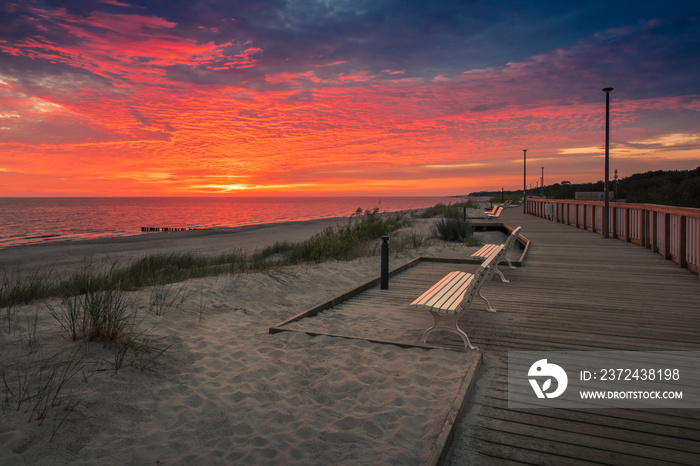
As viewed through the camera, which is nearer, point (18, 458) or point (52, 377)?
point (18, 458)

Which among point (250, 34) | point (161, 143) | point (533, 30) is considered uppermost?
point (533, 30)

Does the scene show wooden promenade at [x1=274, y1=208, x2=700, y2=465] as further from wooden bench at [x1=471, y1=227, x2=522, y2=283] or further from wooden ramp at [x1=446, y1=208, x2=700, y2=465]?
wooden bench at [x1=471, y1=227, x2=522, y2=283]

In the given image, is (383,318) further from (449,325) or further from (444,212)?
(444,212)

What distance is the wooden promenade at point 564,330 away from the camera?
2531 millimetres

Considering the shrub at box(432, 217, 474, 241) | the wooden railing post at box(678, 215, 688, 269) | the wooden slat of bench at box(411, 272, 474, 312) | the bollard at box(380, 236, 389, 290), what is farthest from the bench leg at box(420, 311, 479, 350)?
the shrub at box(432, 217, 474, 241)

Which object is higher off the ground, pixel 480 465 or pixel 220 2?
pixel 220 2

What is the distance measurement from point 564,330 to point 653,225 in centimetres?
773

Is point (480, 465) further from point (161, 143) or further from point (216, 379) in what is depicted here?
point (161, 143)

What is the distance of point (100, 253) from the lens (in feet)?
64.6

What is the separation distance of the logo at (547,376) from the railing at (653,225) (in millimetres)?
5554

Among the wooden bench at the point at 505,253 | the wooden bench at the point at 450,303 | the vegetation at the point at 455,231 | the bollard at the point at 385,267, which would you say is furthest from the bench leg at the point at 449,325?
the vegetation at the point at 455,231

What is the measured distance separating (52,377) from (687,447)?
4433 mm

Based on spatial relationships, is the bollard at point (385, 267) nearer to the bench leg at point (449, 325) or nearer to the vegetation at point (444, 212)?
the bench leg at point (449, 325)

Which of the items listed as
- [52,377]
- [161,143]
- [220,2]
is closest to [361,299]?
[52,377]
